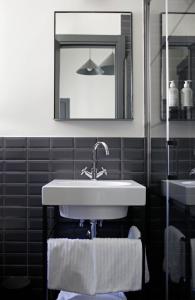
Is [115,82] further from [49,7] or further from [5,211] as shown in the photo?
[5,211]

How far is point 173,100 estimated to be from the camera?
155 centimetres

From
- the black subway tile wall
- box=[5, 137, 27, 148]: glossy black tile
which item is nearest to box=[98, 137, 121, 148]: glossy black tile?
the black subway tile wall

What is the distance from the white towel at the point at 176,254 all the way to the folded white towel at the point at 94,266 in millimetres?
158

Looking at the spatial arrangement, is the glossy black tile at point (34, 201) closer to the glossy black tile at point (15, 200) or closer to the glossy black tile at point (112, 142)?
the glossy black tile at point (15, 200)

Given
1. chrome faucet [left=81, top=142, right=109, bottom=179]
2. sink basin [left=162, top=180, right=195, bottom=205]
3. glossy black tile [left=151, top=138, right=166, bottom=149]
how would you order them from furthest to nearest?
chrome faucet [left=81, top=142, right=109, bottom=179], glossy black tile [left=151, top=138, right=166, bottom=149], sink basin [left=162, top=180, right=195, bottom=205]

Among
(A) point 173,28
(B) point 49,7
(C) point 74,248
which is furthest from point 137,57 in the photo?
(C) point 74,248

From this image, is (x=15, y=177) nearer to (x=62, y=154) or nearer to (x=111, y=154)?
(x=62, y=154)

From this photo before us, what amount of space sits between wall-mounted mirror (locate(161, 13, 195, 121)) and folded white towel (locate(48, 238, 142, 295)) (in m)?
0.73

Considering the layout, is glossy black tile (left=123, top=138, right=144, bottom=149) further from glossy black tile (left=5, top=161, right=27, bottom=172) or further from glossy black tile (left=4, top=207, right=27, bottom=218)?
glossy black tile (left=4, top=207, right=27, bottom=218)

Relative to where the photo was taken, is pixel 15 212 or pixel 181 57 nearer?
pixel 181 57

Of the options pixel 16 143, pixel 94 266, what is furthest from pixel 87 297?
pixel 16 143

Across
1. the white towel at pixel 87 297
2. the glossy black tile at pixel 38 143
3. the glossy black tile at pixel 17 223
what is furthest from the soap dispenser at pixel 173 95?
the glossy black tile at pixel 17 223

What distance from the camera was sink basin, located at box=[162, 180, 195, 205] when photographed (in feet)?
4.15

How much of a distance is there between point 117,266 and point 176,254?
30 cm
